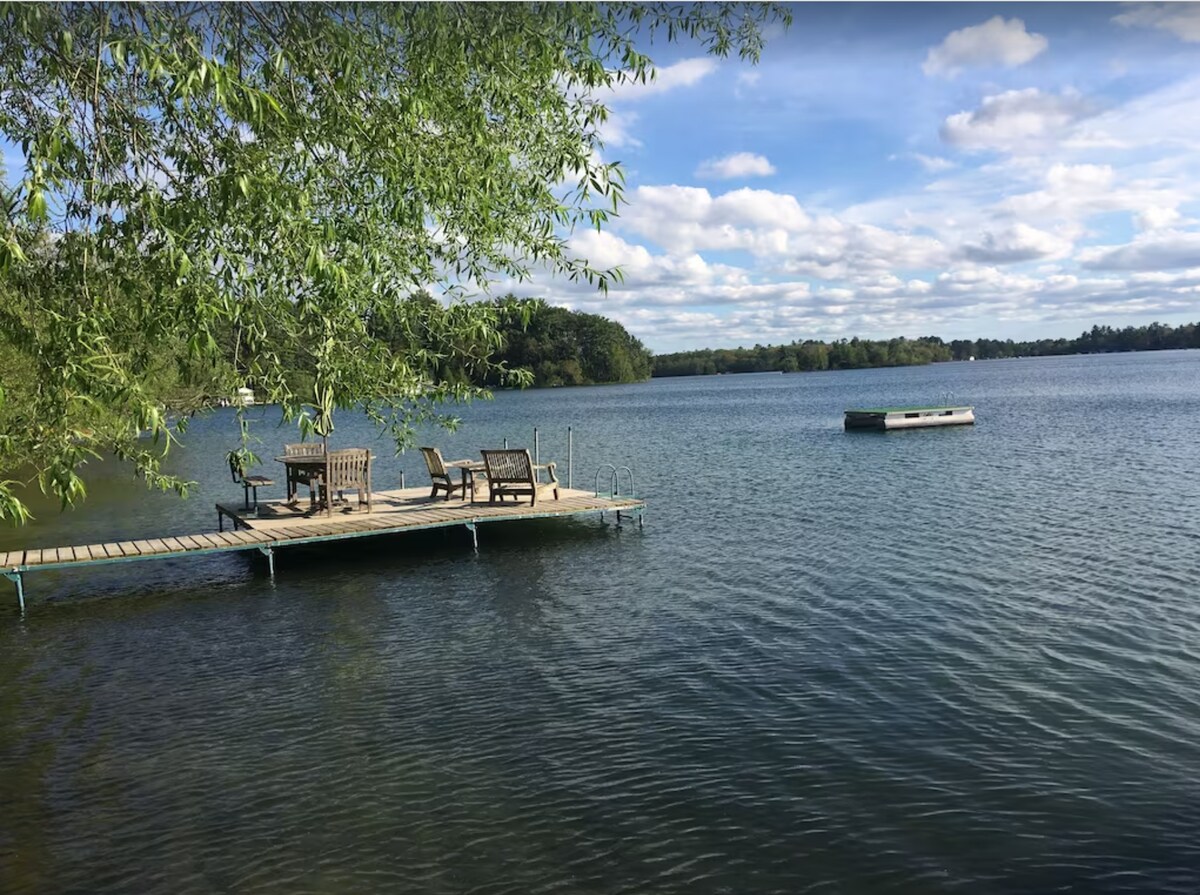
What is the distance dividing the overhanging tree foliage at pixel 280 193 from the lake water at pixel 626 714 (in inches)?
110

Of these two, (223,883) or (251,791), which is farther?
(251,791)

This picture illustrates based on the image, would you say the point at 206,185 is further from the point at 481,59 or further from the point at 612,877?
the point at 612,877

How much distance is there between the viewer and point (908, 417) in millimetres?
45188

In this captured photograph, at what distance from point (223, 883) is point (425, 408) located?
3.41 metres

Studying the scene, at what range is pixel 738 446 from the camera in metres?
39.0

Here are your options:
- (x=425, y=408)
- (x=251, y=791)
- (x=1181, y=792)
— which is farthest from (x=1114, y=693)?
(x=251, y=791)

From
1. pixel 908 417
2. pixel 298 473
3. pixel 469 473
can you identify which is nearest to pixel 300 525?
pixel 298 473

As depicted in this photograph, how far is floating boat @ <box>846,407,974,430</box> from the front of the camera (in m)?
44.6

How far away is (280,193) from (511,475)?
13.5 m

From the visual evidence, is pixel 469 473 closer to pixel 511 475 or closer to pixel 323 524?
pixel 511 475

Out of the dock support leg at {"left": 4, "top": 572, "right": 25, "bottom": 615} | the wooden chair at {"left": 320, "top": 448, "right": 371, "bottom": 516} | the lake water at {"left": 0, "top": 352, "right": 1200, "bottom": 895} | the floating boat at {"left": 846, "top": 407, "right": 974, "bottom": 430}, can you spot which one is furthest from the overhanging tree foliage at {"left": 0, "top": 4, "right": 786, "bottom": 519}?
the floating boat at {"left": 846, "top": 407, "right": 974, "bottom": 430}

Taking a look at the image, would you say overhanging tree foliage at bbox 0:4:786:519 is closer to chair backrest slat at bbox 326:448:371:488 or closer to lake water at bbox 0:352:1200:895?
lake water at bbox 0:352:1200:895

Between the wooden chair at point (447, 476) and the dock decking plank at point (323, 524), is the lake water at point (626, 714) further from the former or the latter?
the wooden chair at point (447, 476)

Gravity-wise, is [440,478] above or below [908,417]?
above
